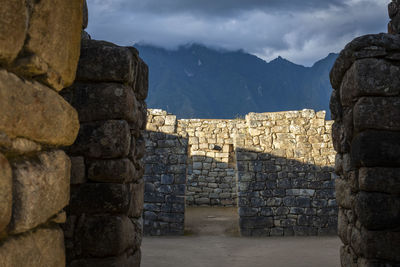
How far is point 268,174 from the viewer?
10758 mm

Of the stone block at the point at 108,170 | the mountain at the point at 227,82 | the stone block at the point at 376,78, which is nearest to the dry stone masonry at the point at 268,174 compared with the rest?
the stone block at the point at 376,78

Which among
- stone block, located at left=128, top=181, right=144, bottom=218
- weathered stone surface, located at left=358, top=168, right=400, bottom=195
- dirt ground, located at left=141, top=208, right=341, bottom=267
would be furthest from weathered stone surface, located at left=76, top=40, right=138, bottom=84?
dirt ground, located at left=141, top=208, right=341, bottom=267

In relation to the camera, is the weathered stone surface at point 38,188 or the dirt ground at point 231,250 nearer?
the weathered stone surface at point 38,188

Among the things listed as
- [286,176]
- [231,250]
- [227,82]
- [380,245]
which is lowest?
[231,250]

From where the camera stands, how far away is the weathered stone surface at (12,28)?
1340mm

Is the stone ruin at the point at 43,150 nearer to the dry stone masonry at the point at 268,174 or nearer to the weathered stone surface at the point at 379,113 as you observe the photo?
the weathered stone surface at the point at 379,113

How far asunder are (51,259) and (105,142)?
72.0 inches

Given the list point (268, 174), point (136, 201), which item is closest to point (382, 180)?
point (136, 201)

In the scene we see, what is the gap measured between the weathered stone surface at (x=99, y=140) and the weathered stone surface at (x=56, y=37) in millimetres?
1513

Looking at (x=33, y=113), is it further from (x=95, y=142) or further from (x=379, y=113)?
Result: (x=379, y=113)

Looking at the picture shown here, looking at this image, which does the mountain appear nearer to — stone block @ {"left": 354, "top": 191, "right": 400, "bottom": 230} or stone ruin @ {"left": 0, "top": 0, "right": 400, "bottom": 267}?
stone ruin @ {"left": 0, "top": 0, "right": 400, "bottom": 267}

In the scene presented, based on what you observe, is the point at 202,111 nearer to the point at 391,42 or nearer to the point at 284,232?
the point at 284,232

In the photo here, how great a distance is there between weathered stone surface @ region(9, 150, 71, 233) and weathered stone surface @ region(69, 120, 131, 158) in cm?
154

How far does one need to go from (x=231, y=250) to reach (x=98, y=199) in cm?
555
